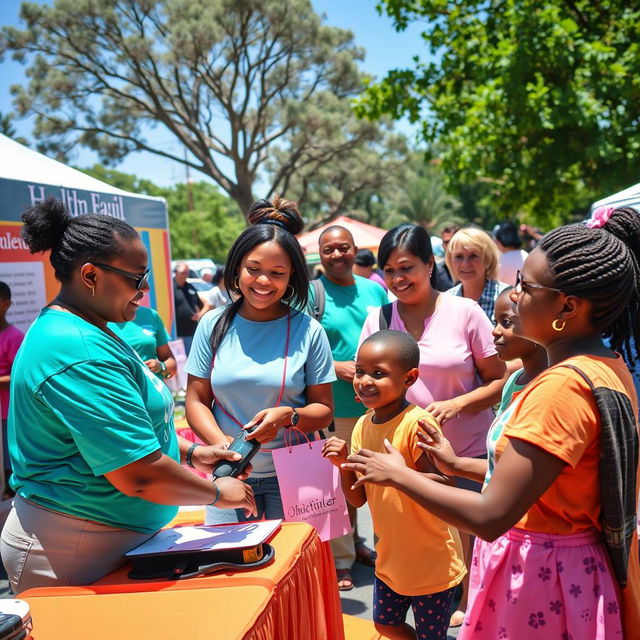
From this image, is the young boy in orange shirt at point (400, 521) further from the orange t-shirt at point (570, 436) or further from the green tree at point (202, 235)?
the green tree at point (202, 235)

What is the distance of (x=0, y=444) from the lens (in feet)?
15.0

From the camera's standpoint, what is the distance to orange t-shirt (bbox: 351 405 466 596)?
247 cm

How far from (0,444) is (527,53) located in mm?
8069

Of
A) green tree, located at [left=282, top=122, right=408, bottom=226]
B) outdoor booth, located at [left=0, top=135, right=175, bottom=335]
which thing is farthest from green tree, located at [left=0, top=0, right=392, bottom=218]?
outdoor booth, located at [left=0, top=135, right=175, bottom=335]

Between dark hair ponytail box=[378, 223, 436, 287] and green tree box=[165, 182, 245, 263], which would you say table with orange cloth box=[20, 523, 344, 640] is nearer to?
dark hair ponytail box=[378, 223, 436, 287]

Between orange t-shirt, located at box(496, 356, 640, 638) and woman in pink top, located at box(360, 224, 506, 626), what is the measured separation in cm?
152

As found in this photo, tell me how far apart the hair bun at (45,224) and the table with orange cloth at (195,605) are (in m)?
1.03

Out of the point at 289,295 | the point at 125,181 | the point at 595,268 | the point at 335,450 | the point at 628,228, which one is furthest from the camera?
the point at 125,181

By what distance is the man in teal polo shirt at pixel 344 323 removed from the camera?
4.18m

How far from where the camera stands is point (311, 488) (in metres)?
2.65

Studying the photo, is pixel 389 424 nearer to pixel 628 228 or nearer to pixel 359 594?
pixel 628 228

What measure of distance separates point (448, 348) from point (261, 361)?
1022mm

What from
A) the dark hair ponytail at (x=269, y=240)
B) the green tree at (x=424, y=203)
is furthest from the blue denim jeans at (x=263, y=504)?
the green tree at (x=424, y=203)

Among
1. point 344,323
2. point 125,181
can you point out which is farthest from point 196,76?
point 125,181
